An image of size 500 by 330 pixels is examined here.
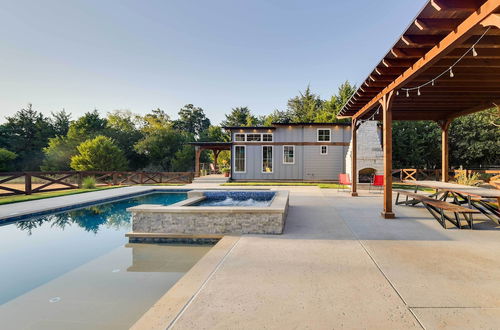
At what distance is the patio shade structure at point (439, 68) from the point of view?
122 inches

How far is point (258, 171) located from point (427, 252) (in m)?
13.4

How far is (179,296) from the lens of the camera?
2500 mm

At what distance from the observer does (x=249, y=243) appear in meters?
4.23

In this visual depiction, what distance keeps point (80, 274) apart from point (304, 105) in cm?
3387

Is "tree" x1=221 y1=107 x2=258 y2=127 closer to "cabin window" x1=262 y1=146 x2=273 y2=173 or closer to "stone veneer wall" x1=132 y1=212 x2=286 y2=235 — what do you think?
"cabin window" x1=262 y1=146 x2=273 y2=173

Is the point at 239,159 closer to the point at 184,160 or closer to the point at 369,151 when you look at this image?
the point at 369,151

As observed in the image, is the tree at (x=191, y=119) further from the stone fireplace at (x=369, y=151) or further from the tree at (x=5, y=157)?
the stone fireplace at (x=369, y=151)

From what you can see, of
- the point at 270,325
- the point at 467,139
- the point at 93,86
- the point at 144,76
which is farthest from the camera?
the point at 93,86

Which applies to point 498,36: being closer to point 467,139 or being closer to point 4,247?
point 4,247

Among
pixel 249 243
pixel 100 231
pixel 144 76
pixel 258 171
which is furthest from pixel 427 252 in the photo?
pixel 144 76

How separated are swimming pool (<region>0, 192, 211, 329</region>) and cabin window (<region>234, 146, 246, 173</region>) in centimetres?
1097

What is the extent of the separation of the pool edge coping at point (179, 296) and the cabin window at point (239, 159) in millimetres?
13264

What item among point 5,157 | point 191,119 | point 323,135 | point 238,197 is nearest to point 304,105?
point 323,135

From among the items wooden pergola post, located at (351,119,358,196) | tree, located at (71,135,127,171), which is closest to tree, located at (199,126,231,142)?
tree, located at (71,135,127,171)
